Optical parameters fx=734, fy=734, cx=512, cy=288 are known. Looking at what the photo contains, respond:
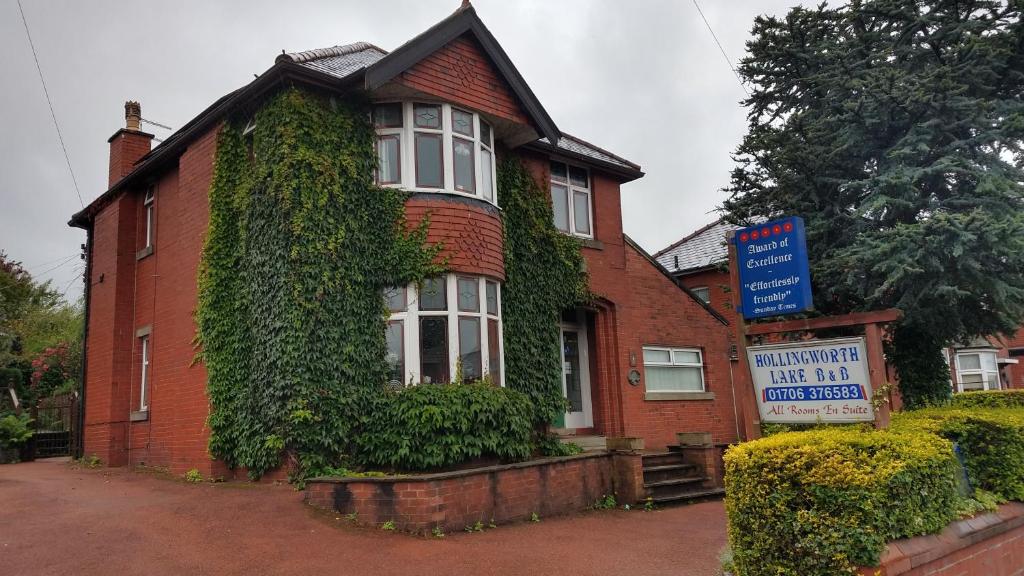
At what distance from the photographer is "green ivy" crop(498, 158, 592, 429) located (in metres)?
13.4

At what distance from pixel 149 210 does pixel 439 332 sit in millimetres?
8357

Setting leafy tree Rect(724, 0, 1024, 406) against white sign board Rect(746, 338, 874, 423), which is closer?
white sign board Rect(746, 338, 874, 423)

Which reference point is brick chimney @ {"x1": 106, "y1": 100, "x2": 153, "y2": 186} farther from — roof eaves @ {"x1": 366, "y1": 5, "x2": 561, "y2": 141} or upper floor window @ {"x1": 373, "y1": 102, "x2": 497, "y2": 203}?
roof eaves @ {"x1": 366, "y1": 5, "x2": 561, "y2": 141}

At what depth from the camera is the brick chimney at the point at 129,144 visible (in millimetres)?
17656

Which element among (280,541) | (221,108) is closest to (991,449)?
(280,541)

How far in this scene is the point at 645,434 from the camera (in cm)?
1580

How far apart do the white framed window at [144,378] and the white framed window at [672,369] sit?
10537mm

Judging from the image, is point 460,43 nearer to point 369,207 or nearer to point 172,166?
point 369,207

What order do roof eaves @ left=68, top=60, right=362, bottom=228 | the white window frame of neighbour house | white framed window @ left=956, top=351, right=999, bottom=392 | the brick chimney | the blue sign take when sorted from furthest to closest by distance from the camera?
white framed window @ left=956, top=351, right=999, bottom=392 < the brick chimney < the white window frame of neighbour house < roof eaves @ left=68, top=60, right=362, bottom=228 < the blue sign

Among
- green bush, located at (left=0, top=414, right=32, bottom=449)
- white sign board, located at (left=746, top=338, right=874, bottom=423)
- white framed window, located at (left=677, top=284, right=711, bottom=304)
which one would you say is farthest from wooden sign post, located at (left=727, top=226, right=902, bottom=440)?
green bush, located at (left=0, top=414, right=32, bottom=449)

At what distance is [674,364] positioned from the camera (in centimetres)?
1692

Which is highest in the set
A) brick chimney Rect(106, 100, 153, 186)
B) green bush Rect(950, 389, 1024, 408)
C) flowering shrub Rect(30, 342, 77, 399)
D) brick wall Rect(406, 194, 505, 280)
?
brick chimney Rect(106, 100, 153, 186)

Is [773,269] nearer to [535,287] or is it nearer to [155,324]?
[535,287]

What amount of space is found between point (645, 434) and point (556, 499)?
18.3 feet
